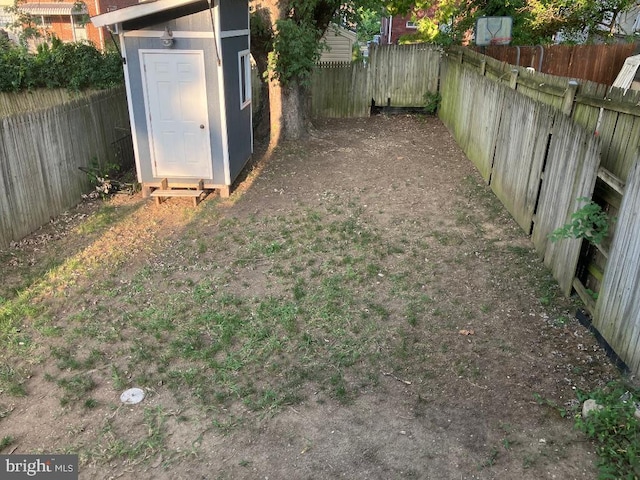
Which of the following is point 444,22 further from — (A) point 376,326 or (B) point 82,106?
(A) point 376,326

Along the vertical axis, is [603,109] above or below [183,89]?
above

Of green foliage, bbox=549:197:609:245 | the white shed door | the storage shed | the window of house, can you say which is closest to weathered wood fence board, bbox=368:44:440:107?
the storage shed

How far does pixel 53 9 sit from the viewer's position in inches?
790

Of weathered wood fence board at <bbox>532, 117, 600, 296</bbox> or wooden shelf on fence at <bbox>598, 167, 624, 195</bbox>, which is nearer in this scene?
wooden shelf on fence at <bbox>598, 167, 624, 195</bbox>

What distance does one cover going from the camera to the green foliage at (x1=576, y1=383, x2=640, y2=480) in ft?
9.78

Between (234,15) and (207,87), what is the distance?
1389mm

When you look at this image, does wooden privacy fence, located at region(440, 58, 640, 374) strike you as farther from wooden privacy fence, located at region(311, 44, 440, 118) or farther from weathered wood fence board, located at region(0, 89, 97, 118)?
weathered wood fence board, located at region(0, 89, 97, 118)

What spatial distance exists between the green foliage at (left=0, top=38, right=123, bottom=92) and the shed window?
126 inches

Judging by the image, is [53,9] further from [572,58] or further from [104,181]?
[572,58]

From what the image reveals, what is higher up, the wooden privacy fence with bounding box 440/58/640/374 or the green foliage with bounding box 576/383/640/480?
the wooden privacy fence with bounding box 440/58/640/374

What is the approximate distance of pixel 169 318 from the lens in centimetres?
484

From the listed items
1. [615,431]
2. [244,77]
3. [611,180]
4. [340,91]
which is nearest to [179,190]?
[244,77]

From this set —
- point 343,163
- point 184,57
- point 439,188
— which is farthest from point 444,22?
point 184,57

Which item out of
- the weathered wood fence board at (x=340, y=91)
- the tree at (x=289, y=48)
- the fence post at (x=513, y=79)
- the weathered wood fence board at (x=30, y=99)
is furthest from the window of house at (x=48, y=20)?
the fence post at (x=513, y=79)
